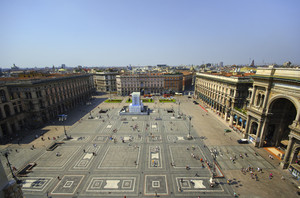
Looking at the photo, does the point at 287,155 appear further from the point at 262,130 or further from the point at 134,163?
the point at 134,163

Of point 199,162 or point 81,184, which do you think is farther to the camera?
point 199,162

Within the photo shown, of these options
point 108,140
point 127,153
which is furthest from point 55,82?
point 127,153

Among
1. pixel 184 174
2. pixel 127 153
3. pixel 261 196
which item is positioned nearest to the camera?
pixel 261 196

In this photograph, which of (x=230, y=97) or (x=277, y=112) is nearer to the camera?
(x=277, y=112)

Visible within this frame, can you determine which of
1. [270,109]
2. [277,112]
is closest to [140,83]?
[270,109]

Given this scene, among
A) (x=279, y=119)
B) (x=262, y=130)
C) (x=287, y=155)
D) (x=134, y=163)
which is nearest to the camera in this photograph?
(x=287, y=155)

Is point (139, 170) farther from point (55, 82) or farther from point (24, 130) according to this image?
point (55, 82)

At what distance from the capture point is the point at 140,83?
363 feet

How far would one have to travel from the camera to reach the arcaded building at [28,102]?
4631 cm

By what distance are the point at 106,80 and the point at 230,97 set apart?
313ft

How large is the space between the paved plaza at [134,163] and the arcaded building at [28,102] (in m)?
12.6

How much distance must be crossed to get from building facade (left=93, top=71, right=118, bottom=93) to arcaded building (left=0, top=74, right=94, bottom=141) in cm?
5182

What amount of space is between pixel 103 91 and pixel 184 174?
112 meters

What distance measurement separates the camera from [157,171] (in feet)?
101
